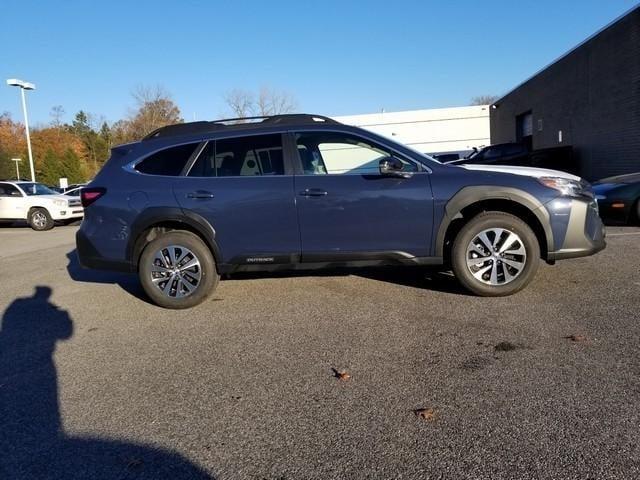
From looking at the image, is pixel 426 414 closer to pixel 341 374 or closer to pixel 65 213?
pixel 341 374

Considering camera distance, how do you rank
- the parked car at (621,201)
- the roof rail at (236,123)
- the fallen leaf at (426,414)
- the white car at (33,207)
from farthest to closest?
1. the white car at (33,207)
2. the parked car at (621,201)
3. the roof rail at (236,123)
4. the fallen leaf at (426,414)

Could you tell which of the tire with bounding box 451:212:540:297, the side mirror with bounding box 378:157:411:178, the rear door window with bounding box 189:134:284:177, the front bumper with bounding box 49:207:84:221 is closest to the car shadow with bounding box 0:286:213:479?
the rear door window with bounding box 189:134:284:177

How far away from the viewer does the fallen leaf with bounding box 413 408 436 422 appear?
2986mm

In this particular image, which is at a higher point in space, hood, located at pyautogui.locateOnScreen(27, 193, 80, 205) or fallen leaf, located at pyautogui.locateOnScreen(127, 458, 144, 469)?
hood, located at pyautogui.locateOnScreen(27, 193, 80, 205)

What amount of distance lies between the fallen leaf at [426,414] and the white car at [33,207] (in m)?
16.5

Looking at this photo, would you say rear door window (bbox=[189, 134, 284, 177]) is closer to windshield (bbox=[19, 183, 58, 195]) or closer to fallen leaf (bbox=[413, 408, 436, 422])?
fallen leaf (bbox=[413, 408, 436, 422])

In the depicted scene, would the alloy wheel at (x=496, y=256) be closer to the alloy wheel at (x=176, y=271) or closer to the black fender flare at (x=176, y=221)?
the black fender flare at (x=176, y=221)

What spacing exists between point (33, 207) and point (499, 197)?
16.6m

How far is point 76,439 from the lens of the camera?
298 cm

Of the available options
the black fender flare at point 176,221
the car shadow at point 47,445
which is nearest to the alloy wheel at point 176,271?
the black fender flare at point 176,221

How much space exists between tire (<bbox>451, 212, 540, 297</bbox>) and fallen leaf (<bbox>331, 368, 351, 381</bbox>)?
6.90 ft

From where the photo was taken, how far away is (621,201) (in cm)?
967

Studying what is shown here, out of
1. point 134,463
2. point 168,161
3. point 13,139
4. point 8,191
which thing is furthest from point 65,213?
point 13,139

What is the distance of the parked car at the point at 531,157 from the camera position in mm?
20156
